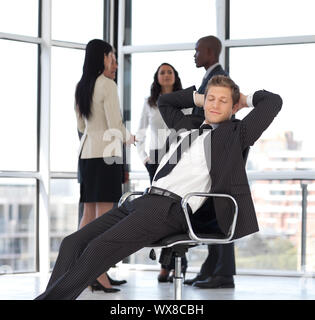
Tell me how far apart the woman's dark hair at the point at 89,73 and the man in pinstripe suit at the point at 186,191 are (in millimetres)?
1472

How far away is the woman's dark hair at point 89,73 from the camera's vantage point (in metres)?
4.50

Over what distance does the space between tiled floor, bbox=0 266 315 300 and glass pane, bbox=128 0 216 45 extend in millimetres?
1938

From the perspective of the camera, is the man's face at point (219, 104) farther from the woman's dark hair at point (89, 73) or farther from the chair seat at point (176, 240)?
the woman's dark hair at point (89, 73)

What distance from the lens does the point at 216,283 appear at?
16.2 feet

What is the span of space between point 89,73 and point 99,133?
382 mm

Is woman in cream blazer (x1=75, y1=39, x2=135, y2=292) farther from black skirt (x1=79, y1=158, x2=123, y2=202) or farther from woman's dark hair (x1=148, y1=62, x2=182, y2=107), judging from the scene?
woman's dark hair (x1=148, y1=62, x2=182, y2=107)

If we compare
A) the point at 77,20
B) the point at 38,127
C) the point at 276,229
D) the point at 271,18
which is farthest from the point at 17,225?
the point at 271,18

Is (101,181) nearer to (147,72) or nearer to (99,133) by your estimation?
(99,133)

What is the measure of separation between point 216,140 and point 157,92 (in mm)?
2366

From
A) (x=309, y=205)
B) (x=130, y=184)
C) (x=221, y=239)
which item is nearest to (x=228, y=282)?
(x=309, y=205)

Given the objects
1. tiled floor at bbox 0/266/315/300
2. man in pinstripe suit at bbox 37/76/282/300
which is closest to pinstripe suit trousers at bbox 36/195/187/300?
man in pinstripe suit at bbox 37/76/282/300

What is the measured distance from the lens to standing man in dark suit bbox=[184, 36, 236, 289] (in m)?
4.73

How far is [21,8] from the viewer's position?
5.84 m
